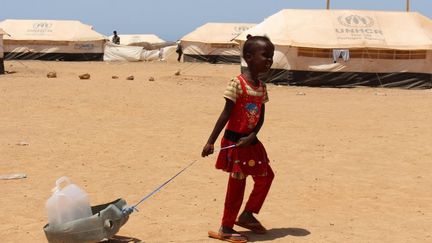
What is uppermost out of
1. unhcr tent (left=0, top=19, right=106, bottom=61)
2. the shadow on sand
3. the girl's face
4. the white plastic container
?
the girl's face

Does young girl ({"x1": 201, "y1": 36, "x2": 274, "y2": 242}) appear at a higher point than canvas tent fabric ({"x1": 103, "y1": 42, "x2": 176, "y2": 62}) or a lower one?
higher

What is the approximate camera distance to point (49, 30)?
1307 inches

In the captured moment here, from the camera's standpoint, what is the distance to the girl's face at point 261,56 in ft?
Answer: 14.8

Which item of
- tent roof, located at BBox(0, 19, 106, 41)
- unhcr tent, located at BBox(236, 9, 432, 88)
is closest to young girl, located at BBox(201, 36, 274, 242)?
unhcr tent, located at BBox(236, 9, 432, 88)

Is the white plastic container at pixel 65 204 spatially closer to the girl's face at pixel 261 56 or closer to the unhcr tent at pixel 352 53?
the girl's face at pixel 261 56

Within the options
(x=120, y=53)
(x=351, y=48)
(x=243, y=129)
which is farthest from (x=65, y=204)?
(x=120, y=53)

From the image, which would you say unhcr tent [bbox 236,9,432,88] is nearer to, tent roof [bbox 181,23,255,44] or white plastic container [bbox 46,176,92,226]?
tent roof [bbox 181,23,255,44]

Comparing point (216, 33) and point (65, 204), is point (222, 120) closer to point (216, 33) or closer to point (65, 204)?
point (65, 204)

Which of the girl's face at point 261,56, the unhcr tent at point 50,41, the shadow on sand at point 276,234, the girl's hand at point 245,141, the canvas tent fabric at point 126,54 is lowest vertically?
the canvas tent fabric at point 126,54

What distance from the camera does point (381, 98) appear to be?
16953 mm

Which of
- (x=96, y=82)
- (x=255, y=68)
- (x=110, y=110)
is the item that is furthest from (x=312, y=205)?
(x=96, y=82)

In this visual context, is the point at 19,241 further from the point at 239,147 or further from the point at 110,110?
the point at 110,110

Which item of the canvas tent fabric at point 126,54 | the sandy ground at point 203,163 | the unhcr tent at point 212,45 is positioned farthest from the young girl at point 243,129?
the canvas tent fabric at point 126,54

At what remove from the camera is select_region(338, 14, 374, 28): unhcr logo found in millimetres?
20547
